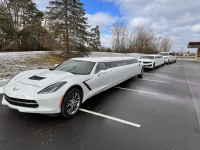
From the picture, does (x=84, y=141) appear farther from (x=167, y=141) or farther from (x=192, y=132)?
(x=192, y=132)

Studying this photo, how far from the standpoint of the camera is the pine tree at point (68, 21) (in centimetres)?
1532

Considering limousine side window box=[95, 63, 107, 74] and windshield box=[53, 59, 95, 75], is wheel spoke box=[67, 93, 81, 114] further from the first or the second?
limousine side window box=[95, 63, 107, 74]

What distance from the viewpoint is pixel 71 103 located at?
3.07 metres

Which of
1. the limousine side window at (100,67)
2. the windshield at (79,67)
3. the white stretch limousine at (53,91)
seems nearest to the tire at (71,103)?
the white stretch limousine at (53,91)

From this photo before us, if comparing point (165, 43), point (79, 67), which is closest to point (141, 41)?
point (165, 43)

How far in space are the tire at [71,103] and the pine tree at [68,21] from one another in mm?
13705

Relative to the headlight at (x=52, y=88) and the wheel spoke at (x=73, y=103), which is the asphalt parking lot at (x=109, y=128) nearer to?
the wheel spoke at (x=73, y=103)

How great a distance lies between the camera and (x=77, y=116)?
10.3 feet

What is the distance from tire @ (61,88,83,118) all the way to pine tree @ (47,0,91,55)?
1370 cm

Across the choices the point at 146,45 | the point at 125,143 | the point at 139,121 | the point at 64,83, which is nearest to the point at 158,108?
the point at 139,121

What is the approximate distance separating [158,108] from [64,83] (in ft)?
9.74

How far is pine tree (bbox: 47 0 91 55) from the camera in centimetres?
1532

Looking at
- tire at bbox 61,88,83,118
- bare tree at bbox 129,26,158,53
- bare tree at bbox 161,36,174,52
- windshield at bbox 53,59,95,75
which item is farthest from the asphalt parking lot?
bare tree at bbox 161,36,174,52

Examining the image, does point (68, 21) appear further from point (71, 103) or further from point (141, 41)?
point (141, 41)
